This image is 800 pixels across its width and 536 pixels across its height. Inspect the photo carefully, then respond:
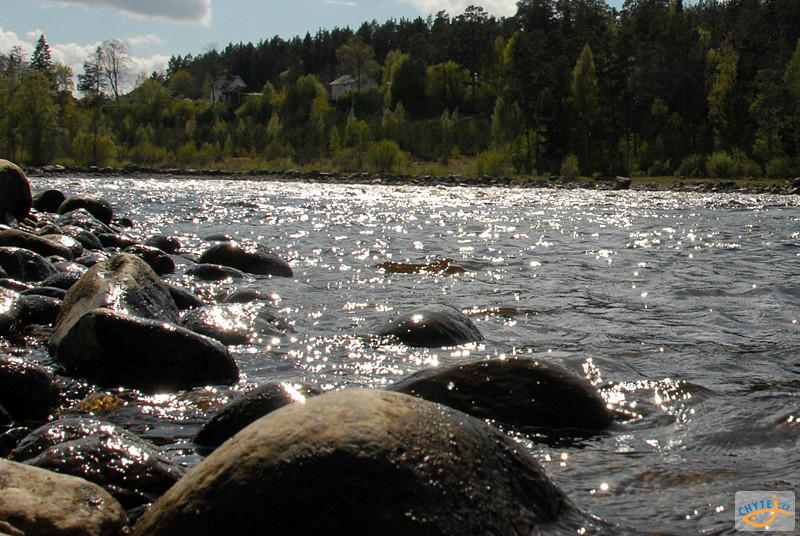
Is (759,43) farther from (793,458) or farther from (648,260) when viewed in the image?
(793,458)

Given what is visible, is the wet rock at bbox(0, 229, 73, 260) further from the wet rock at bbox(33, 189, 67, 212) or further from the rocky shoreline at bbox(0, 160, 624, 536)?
the wet rock at bbox(33, 189, 67, 212)

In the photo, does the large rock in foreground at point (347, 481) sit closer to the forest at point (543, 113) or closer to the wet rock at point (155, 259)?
the wet rock at point (155, 259)

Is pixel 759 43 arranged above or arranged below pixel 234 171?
above

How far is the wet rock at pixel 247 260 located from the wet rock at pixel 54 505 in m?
7.92

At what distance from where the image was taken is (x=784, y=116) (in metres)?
47.6

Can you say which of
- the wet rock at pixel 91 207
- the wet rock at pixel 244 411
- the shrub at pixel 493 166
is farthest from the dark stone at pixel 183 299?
the shrub at pixel 493 166

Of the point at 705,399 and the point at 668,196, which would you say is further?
the point at 668,196

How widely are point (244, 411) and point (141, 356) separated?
155 centimetres

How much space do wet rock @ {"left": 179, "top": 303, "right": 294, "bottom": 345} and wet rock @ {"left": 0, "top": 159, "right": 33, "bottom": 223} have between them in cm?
811

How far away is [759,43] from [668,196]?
38.1m

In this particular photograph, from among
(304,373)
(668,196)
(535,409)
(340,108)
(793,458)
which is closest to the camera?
(793,458)

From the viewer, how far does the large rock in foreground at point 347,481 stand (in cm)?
263

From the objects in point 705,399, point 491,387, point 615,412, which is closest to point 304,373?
point 491,387

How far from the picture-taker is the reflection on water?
412cm
